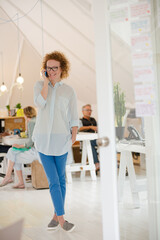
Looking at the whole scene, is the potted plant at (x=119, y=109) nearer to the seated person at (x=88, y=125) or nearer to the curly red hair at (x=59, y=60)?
the curly red hair at (x=59, y=60)

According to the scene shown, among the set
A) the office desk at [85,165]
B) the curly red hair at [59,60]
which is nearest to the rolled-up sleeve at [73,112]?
the curly red hair at [59,60]

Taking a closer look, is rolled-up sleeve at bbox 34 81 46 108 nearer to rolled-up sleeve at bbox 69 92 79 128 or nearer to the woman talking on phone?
the woman talking on phone

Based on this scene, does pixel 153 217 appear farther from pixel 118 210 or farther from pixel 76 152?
pixel 76 152

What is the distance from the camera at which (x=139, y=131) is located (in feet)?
6.65

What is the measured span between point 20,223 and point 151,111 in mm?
1022

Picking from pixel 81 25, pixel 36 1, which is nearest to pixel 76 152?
pixel 81 25

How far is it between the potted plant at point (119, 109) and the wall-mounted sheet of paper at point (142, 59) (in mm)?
161

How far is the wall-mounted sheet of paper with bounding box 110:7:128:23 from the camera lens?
1.93 metres

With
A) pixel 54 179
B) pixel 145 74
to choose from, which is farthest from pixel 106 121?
pixel 54 179

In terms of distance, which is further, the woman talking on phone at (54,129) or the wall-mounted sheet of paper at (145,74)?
the woman talking on phone at (54,129)

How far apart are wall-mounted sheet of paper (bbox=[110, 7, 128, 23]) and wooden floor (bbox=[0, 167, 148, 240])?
84 centimetres

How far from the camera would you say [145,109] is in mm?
1939

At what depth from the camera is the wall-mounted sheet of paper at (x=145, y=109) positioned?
193 cm

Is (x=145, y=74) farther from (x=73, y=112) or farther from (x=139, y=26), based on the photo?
(x=73, y=112)
